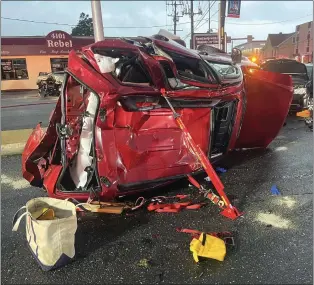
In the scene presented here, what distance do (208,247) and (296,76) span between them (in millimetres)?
8411

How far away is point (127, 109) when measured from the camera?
10.6ft

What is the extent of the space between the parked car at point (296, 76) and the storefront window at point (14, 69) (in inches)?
922

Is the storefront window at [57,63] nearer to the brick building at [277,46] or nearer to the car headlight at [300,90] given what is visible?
the car headlight at [300,90]

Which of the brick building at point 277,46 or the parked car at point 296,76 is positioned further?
the brick building at point 277,46

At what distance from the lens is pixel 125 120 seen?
10.7ft

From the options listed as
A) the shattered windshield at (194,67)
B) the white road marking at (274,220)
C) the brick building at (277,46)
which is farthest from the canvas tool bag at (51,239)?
the brick building at (277,46)

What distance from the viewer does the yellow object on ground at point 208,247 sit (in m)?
2.59

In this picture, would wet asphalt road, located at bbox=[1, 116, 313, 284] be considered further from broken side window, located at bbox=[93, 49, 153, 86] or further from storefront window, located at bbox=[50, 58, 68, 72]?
storefront window, located at bbox=[50, 58, 68, 72]

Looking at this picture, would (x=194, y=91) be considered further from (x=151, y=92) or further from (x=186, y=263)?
(x=186, y=263)

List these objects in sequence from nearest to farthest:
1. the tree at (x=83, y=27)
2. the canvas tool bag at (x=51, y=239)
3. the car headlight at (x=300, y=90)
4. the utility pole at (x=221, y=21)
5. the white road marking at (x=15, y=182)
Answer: the canvas tool bag at (x=51, y=239), the white road marking at (x=15, y=182), the car headlight at (x=300, y=90), the utility pole at (x=221, y=21), the tree at (x=83, y=27)

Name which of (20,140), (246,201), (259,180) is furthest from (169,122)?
(20,140)

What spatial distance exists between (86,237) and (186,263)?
0.99 metres

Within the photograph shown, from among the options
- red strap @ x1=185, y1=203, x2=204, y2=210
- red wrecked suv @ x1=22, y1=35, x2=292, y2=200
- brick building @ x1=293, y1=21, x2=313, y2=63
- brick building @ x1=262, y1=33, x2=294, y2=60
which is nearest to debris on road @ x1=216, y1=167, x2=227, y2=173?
red wrecked suv @ x1=22, y1=35, x2=292, y2=200

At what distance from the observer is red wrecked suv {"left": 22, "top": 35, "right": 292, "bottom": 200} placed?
3.15 metres
